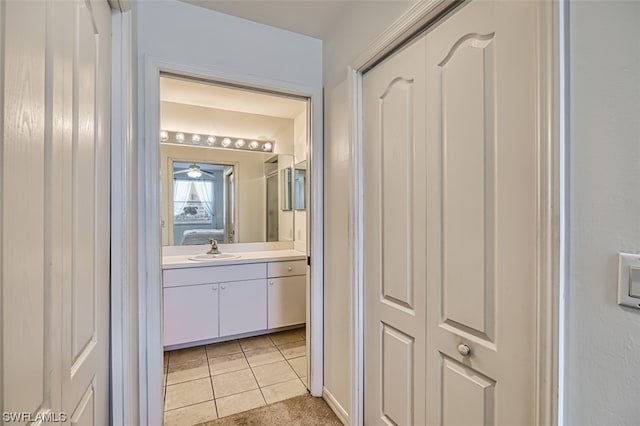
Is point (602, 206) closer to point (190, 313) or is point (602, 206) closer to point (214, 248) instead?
point (190, 313)

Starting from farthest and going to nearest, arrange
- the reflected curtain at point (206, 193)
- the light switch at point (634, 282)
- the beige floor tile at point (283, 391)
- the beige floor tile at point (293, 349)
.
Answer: the reflected curtain at point (206, 193), the beige floor tile at point (293, 349), the beige floor tile at point (283, 391), the light switch at point (634, 282)

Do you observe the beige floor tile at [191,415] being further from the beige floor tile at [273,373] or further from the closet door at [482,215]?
the closet door at [482,215]

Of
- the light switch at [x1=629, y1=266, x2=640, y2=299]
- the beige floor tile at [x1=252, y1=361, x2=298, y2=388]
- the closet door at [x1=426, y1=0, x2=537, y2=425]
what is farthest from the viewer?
the beige floor tile at [x1=252, y1=361, x2=298, y2=388]

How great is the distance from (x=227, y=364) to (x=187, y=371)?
1.02 ft

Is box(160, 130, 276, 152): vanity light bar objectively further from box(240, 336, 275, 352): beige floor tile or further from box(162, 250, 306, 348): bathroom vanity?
box(240, 336, 275, 352): beige floor tile

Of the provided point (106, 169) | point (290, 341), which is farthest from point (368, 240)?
point (290, 341)

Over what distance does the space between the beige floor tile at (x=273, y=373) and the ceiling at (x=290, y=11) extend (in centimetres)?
250

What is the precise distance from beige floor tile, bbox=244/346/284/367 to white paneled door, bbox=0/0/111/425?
5.23ft

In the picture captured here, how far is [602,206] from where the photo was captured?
67 centimetres

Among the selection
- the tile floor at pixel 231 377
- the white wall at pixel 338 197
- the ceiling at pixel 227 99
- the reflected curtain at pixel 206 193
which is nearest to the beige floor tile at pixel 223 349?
the tile floor at pixel 231 377

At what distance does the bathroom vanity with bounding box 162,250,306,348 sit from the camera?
2.60 m

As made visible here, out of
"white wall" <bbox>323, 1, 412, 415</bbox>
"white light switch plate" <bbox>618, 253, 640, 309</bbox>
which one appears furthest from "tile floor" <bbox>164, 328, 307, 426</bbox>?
"white light switch plate" <bbox>618, 253, 640, 309</bbox>

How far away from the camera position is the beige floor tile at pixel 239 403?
1894 millimetres

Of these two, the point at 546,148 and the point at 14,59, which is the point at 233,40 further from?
the point at 546,148
